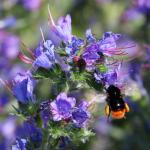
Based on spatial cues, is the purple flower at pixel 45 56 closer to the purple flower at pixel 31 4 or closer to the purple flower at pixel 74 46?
the purple flower at pixel 74 46

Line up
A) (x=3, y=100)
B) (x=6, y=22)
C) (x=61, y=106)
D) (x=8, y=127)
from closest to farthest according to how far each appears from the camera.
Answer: (x=61, y=106), (x=3, y=100), (x=8, y=127), (x=6, y=22)

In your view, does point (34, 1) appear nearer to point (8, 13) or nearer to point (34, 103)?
point (8, 13)

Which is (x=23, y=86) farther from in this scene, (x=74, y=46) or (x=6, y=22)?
(x=6, y=22)

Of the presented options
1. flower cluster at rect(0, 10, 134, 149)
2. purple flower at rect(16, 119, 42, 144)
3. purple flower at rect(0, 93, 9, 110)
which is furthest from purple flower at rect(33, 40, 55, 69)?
purple flower at rect(0, 93, 9, 110)

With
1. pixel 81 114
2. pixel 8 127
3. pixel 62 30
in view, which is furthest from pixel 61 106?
pixel 8 127

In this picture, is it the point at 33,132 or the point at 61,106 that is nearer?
the point at 61,106
